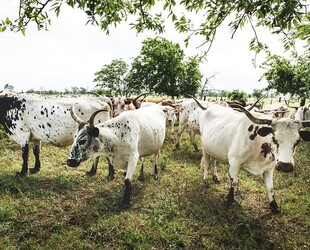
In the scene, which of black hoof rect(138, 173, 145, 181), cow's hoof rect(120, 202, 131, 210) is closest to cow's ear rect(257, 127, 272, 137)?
cow's hoof rect(120, 202, 131, 210)

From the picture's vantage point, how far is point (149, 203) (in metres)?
5.71

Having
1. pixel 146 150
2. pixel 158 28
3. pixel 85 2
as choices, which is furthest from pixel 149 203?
pixel 85 2

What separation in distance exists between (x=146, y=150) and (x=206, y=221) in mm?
2177

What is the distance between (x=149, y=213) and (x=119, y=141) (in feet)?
5.10

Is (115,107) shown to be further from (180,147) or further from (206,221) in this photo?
(206,221)

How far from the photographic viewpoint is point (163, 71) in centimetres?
3175

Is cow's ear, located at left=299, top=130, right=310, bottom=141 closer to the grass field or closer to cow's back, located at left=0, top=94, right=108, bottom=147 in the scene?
the grass field

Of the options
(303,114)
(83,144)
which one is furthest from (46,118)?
(303,114)

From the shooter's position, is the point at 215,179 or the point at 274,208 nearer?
the point at 274,208

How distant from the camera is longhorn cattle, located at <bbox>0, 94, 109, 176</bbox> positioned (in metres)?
7.24

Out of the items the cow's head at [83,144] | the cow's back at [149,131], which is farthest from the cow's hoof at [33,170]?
the cow's back at [149,131]

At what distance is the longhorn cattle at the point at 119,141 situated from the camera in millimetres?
5285

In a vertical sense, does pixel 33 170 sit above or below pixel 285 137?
below

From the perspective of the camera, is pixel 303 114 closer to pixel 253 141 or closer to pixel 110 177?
pixel 253 141
